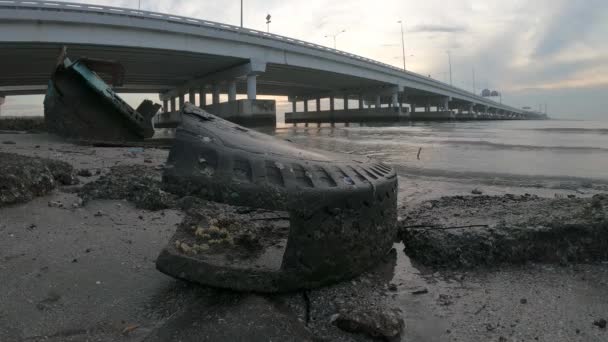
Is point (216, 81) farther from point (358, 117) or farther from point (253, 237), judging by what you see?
point (253, 237)

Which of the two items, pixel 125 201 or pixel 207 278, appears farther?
pixel 125 201

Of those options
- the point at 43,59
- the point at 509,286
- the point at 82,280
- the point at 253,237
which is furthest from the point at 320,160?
the point at 43,59

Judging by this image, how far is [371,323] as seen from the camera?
184cm

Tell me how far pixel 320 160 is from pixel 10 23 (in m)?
29.3

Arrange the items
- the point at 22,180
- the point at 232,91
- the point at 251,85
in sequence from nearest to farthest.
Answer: the point at 22,180 → the point at 251,85 → the point at 232,91

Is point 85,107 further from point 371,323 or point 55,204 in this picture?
point 371,323

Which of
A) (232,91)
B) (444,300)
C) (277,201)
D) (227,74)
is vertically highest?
(227,74)

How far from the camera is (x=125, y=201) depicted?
158 inches

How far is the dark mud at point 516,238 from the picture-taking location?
2.65 metres

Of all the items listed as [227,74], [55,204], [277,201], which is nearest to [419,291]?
[277,201]

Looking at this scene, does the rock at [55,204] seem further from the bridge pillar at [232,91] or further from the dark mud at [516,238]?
the bridge pillar at [232,91]

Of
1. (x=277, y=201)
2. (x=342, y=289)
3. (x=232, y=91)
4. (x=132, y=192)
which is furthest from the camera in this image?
(x=232, y=91)

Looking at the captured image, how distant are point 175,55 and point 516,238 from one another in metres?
34.1

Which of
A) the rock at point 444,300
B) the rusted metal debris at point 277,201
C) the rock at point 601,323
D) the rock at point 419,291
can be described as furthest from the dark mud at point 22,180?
the rock at point 601,323
